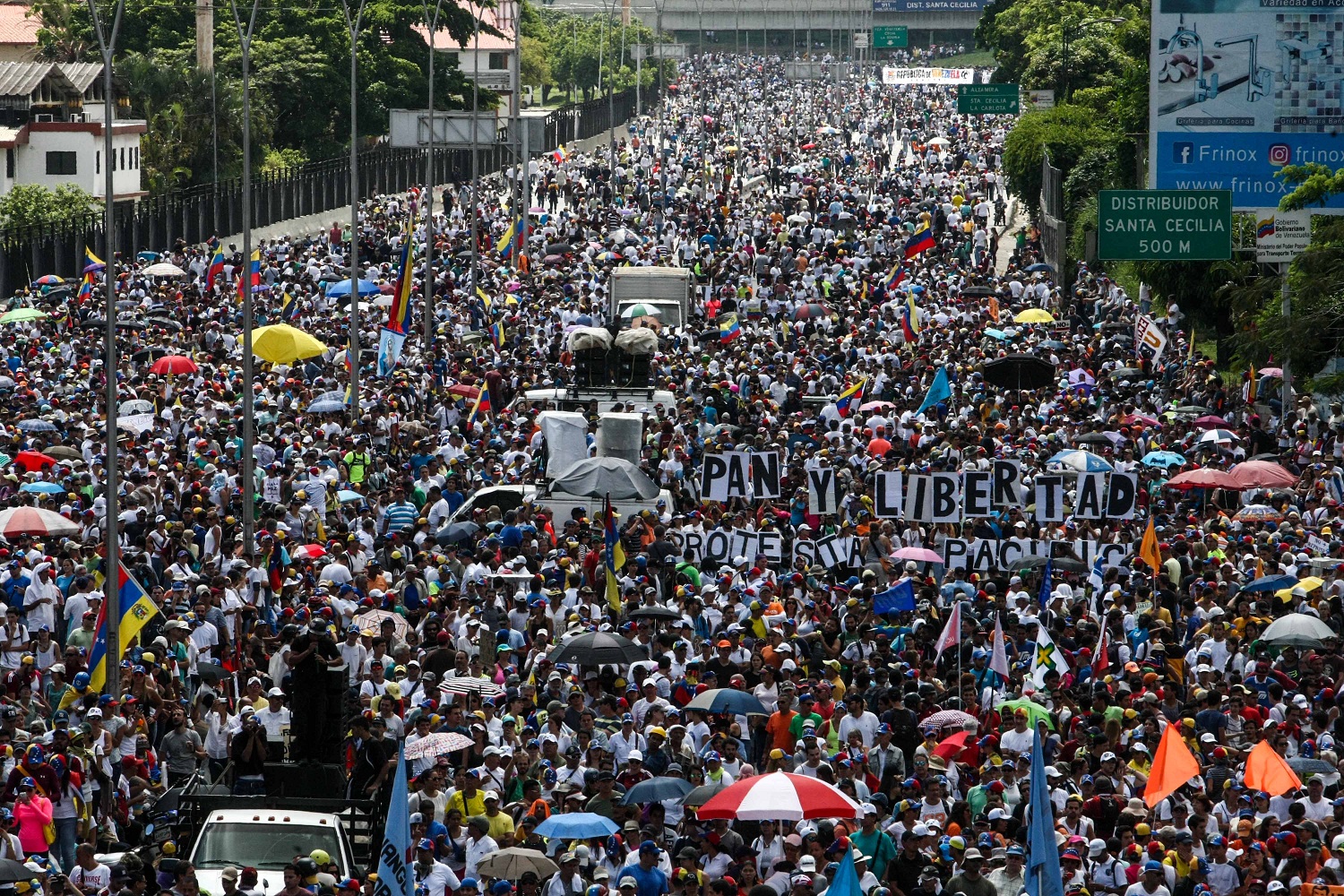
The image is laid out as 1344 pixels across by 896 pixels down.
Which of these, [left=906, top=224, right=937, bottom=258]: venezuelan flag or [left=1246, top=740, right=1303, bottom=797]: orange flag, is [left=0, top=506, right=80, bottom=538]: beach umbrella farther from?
[left=906, top=224, right=937, bottom=258]: venezuelan flag

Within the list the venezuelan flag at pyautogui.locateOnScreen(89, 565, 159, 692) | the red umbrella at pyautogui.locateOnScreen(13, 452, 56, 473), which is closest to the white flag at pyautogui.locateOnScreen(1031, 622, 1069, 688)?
the venezuelan flag at pyautogui.locateOnScreen(89, 565, 159, 692)

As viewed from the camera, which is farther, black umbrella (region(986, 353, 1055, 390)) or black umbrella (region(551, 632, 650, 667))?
black umbrella (region(986, 353, 1055, 390))

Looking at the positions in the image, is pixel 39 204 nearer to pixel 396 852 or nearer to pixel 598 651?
pixel 598 651

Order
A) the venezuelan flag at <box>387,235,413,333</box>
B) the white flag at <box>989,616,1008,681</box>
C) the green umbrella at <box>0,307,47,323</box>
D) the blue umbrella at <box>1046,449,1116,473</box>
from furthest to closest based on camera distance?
the green umbrella at <box>0,307,47,323</box>
the venezuelan flag at <box>387,235,413,333</box>
the blue umbrella at <box>1046,449,1116,473</box>
the white flag at <box>989,616,1008,681</box>

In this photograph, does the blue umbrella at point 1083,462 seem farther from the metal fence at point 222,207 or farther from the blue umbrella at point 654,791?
the metal fence at point 222,207

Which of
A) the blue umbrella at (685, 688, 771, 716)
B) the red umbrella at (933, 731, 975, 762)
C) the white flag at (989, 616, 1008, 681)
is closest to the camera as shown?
the red umbrella at (933, 731, 975, 762)

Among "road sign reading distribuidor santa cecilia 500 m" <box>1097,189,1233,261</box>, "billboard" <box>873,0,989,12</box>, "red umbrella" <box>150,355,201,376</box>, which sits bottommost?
"red umbrella" <box>150,355,201,376</box>

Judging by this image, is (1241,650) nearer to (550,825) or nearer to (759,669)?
(759,669)

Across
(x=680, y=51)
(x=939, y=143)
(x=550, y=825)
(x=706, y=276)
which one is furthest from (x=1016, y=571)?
(x=680, y=51)

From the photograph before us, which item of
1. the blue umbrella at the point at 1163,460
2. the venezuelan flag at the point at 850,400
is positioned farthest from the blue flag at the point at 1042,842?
the venezuelan flag at the point at 850,400
